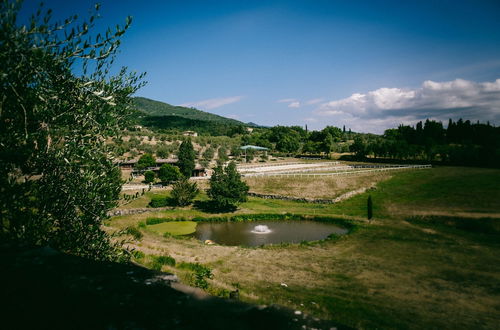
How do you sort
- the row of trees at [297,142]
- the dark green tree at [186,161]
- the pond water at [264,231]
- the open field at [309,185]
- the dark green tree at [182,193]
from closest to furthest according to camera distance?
the pond water at [264,231], the dark green tree at [182,193], the open field at [309,185], the dark green tree at [186,161], the row of trees at [297,142]

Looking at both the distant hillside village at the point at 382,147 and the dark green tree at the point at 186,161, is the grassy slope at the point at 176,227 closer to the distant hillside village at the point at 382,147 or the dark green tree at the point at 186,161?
the dark green tree at the point at 186,161

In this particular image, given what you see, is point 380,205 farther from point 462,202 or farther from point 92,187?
→ point 92,187

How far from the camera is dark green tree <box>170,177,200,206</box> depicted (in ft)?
160

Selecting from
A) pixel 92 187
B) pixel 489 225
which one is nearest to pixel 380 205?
pixel 489 225

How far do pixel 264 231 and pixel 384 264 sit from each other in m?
16.8

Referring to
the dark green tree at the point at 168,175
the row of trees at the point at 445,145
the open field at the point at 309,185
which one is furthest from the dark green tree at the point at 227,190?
the row of trees at the point at 445,145

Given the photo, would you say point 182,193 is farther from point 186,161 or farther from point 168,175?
point 186,161

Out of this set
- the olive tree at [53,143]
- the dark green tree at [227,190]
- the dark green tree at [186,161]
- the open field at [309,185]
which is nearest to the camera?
the olive tree at [53,143]

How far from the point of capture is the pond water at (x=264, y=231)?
35.6m

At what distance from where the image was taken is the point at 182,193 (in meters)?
48.8

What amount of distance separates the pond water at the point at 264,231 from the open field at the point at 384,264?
343 centimetres

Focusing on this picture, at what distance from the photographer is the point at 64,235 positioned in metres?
8.52

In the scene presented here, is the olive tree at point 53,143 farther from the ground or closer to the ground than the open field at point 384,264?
farther from the ground

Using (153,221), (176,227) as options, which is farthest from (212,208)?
(153,221)
